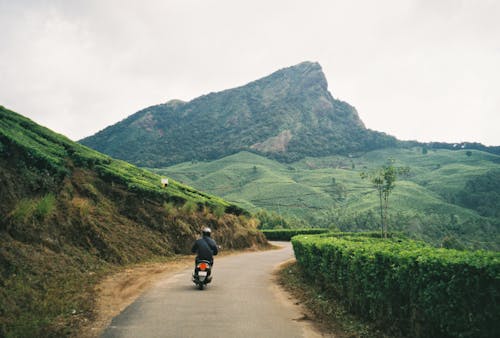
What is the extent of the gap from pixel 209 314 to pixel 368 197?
140 m

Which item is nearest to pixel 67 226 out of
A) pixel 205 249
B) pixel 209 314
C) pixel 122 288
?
pixel 122 288

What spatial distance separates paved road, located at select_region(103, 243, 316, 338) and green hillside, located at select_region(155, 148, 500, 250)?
6542cm

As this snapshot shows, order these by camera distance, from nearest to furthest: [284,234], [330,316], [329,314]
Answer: [330,316], [329,314], [284,234]

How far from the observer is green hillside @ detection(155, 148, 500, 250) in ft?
325

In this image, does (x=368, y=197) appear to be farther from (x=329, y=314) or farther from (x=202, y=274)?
(x=329, y=314)

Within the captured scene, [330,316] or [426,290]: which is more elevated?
[426,290]

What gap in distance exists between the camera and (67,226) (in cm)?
1491

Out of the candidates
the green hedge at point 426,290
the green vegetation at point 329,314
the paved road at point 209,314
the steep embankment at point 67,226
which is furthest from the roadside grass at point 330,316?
the steep embankment at point 67,226

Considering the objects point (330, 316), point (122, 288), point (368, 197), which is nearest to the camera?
point (330, 316)

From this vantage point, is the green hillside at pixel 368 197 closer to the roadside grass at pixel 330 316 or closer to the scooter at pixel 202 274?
the roadside grass at pixel 330 316

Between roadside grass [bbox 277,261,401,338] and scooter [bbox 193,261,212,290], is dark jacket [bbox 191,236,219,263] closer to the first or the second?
scooter [bbox 193,261,212,290]

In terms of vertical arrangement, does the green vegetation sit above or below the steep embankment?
below

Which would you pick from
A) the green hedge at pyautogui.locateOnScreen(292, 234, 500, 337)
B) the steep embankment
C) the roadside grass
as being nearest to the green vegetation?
the roadside grass

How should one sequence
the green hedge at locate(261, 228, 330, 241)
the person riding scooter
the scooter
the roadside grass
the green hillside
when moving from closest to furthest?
the roadside grass → the scooter → the person riding scooter → the green hedge at locate(261, 228, 330, 241) → the green hillside
